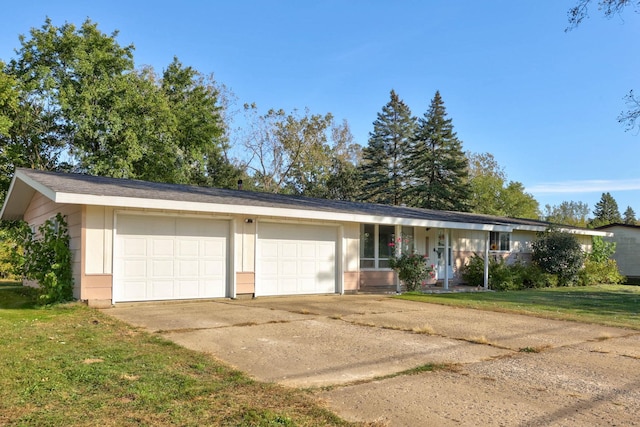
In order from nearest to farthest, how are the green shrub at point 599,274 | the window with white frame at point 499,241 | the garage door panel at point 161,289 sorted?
the garage door panel at point 161,289 < the window with white frame at point 499,241 < the green shrub at point 599,274

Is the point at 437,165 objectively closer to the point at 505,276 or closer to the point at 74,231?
the point at 505,276

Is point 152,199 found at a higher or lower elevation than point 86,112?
lower

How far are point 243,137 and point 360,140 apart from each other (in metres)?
12.6

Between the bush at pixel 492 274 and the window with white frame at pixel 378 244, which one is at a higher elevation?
the window with white frame at pixel 378 244

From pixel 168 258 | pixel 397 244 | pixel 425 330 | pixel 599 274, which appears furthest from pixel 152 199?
pixel 599 274

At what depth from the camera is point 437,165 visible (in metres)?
42.1

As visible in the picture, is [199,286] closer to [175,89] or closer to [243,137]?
[175,89]

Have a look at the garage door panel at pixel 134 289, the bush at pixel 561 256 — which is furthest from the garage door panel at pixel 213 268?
the bush at pixel 561 256

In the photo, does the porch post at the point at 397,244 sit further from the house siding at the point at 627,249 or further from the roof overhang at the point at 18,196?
the house siding at the point at 627,249

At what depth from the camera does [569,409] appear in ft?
13.0

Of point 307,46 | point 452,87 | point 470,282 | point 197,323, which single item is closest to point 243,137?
→ point 307,46

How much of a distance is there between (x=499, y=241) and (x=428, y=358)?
15.4 meters

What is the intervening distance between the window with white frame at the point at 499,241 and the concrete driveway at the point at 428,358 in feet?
33.3

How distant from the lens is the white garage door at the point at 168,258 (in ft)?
34.6
